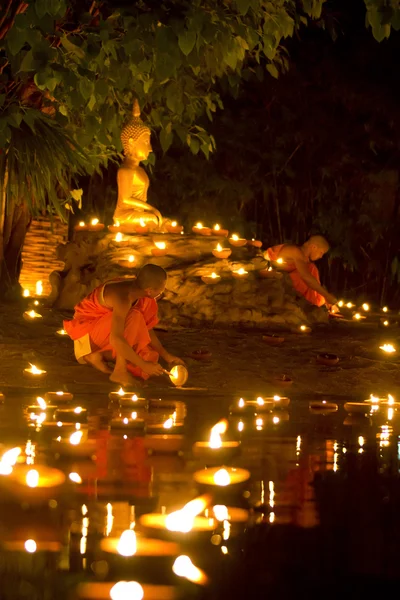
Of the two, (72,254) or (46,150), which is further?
(72,254)

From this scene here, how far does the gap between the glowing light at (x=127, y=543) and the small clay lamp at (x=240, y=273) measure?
329 inches

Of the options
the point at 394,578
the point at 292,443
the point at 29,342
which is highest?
the point at 29,342

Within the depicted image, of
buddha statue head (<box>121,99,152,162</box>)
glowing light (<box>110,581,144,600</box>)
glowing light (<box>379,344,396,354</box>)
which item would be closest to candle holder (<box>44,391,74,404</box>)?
glowing light (<box>110,581,144,600</box>)

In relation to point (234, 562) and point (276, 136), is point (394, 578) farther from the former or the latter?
point (276, 136)

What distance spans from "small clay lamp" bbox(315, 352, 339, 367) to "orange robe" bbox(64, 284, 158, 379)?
5.22ft

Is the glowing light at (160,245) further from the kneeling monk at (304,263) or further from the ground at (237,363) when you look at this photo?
the ground at (237,363)

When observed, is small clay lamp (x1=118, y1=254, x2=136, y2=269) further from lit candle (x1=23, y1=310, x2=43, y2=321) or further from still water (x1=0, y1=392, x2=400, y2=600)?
still water (x1=0, y1=392, x2=400, y2=600)

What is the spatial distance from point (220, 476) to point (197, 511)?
76cm

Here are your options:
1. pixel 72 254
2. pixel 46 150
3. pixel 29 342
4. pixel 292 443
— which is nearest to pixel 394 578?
pixel 292 443

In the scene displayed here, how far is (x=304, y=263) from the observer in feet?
38.0

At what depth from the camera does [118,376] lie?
302 inches

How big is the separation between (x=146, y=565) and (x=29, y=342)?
22.2ft

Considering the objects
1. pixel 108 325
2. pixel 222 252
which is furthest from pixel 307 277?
pixel 108 325

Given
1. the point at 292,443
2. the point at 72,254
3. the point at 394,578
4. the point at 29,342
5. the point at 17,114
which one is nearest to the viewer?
the point at 394,578
